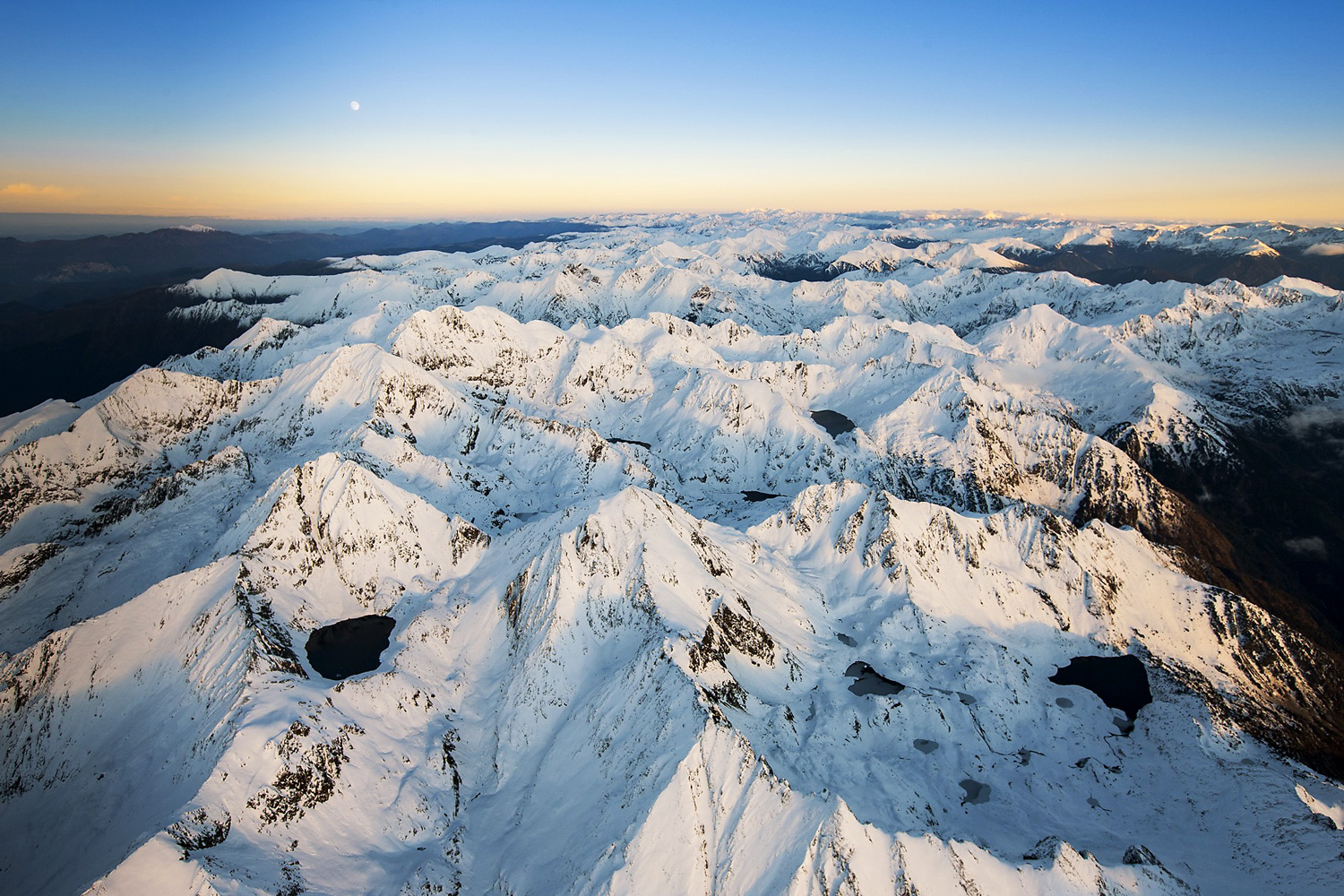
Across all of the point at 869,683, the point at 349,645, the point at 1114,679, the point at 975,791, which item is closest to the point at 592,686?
the point at 349,645

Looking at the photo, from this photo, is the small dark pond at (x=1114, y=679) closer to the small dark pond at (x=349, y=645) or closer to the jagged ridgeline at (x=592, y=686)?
the jagged ridgeline at (x=592, y=686)

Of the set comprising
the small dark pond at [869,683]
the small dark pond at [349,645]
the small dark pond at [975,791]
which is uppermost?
the small dark pond at [349,645]

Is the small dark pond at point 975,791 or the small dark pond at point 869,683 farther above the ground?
the small dark pond at point 869,683

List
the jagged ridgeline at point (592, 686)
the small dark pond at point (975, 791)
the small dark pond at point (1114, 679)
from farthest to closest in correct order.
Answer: the small dark pond at point (1114, 679)
the small dark pond at point (975, 791)
the jagged ridgeline at point (592, 686)

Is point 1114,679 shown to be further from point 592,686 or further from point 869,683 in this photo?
point 592,686

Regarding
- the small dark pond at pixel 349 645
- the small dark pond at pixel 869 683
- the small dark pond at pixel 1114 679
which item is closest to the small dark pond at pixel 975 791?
the small dark pond at pixel 869 683

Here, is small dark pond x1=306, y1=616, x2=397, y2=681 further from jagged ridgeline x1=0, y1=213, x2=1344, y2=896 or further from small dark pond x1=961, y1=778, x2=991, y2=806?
small dark pond x1=961, y1=778, x2=991, y2=806
